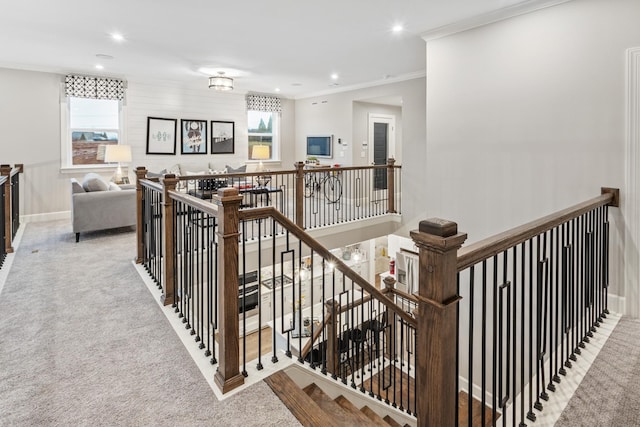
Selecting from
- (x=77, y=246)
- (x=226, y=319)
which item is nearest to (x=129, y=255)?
(x=77, y=246)

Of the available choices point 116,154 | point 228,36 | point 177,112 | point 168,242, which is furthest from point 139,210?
point 177,112

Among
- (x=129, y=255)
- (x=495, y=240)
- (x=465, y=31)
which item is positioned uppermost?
(x=465, y=31)

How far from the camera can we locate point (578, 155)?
11.2 feet

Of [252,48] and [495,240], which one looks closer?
[495,240]

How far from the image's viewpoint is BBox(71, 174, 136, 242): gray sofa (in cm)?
521

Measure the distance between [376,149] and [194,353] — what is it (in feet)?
23.3

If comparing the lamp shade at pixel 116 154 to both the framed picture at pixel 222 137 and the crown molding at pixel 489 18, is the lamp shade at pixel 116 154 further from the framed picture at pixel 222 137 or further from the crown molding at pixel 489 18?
the crown molding at pixel 489 18

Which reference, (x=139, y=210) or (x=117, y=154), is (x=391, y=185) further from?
(x=117, y=154)

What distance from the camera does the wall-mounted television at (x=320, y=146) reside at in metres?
8.79

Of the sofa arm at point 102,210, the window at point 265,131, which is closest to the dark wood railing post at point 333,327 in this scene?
the sofa arm at point 102,210

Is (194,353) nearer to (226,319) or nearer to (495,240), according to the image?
(226,319)

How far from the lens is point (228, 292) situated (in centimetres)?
203

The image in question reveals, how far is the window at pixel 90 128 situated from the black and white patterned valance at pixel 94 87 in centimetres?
20

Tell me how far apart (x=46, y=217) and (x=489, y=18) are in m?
7.33
